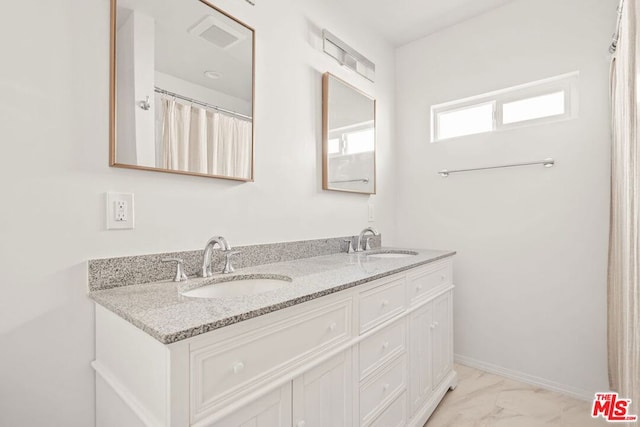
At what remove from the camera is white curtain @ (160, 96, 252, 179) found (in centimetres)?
121

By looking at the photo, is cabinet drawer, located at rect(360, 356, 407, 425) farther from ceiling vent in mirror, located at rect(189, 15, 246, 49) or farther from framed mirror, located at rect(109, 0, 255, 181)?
ceiling vent in mirror, located at rect(189, 15, 246, 49)

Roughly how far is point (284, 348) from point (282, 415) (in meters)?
0.19

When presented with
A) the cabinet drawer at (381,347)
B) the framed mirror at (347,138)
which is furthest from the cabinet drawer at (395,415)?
the framed mirror at (347,138)

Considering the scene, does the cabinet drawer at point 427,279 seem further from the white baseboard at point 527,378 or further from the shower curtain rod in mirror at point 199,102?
the shower curtain rod in mirror at point 199,102

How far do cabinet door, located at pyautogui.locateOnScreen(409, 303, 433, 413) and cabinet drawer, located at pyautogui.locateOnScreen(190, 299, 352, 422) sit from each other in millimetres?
696

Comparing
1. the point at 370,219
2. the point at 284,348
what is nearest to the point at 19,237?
the point at 284,348

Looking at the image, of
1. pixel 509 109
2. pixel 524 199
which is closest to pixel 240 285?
pixel 524 199

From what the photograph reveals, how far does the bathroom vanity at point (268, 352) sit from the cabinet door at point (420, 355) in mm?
17

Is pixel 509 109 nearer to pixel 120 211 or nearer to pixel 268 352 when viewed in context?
pixel 268 352

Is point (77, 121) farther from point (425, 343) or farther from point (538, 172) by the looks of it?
point (538, 172)

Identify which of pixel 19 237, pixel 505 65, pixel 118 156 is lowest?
pixel 19 237

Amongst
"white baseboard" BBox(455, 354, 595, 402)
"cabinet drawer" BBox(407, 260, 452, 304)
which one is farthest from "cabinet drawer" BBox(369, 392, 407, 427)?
"white baseboard" BBox(455, 354, 595, 402)

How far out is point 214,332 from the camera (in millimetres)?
724

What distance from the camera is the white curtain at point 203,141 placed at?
121 centimetres
